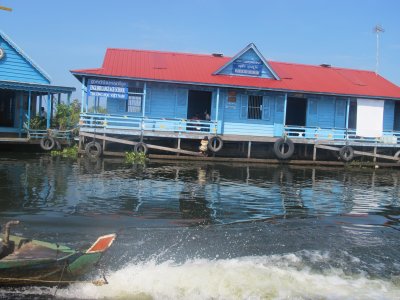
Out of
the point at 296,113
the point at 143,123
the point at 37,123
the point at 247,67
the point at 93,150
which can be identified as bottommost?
the point at 93,150

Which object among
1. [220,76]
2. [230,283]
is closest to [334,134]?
[220,76]

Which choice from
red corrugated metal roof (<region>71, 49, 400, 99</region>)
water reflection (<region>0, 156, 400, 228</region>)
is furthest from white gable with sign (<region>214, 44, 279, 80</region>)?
water reflection (<region>0, 156, 400, 228</region>)

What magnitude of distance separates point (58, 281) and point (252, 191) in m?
8.05

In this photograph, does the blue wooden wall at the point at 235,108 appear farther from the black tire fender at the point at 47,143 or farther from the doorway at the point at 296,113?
the black tire fender at the point at 47,143

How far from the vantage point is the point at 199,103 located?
2483cm

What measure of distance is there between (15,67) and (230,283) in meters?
19.2

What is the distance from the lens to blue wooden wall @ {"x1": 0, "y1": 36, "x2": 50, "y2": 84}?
71.2 ft

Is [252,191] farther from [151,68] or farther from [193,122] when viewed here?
[151,68]

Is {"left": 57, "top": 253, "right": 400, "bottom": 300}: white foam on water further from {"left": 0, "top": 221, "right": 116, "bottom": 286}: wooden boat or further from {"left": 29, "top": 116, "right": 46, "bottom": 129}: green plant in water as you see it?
{"left": 29, "top": 116, "right": 46, "bottom": 129}: green plant in water

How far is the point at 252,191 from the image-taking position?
13.0m

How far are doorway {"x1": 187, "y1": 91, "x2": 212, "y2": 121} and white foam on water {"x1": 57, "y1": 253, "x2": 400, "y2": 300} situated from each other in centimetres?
1779

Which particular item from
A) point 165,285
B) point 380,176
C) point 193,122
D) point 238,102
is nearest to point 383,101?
point 380,176

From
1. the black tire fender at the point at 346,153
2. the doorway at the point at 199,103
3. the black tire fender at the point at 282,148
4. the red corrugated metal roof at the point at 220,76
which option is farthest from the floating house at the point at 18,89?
the black tire fender at the point at 346,153

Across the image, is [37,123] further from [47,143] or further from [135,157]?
[135,157]
